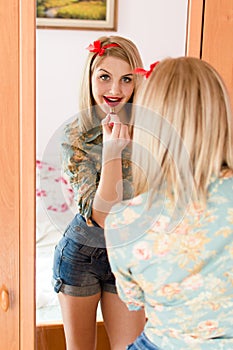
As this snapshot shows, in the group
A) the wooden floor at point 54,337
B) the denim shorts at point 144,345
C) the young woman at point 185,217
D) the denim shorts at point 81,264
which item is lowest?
the wooden floor at point 54,337

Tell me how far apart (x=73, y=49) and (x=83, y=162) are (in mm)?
271

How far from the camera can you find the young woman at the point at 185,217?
1.21 metres

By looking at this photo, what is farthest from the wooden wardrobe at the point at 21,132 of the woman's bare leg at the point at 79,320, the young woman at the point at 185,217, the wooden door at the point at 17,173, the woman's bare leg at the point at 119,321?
the young woman at the point at 185,217

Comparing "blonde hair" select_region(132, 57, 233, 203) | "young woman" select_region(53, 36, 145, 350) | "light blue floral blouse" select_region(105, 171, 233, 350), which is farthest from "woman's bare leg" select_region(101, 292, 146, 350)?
"blonde hair" select_region(132, 57, 233, 203)

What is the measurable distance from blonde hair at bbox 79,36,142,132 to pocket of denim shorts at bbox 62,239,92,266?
280 millimetres

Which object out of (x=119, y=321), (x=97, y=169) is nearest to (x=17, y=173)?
(x=97, y=169)

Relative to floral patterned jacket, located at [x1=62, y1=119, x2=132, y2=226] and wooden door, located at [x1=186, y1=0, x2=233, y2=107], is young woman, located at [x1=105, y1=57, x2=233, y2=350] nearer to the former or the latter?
floral patterned jacket, located at [x1=62, y1=119, x2=132, y2=226]

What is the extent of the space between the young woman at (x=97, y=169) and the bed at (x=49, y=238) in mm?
23

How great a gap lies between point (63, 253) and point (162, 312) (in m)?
0.38

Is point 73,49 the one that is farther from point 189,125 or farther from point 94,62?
point 189,125

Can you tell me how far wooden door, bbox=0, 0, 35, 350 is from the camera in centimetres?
154

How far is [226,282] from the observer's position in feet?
4.02

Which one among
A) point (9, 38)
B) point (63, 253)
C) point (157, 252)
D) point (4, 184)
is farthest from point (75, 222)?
point (9, 38)

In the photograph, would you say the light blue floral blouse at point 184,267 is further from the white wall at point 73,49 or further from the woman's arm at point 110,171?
the white wall at point 73,49
